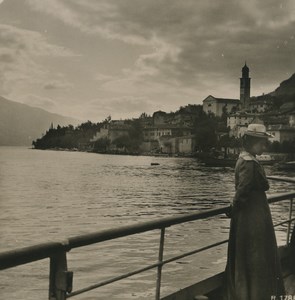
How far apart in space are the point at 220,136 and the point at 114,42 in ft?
260

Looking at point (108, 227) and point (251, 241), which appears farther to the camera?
point (108, 227)

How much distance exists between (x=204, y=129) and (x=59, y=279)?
358 ft

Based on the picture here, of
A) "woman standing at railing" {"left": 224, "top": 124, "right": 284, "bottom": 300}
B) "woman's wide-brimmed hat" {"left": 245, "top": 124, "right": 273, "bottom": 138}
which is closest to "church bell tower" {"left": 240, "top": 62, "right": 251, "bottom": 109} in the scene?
"woman's wide-brimmed hat" {"left": 245, "top": 124, "right": 273, "bottom": 138}

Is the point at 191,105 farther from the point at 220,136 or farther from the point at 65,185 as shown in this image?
the point at 65,185

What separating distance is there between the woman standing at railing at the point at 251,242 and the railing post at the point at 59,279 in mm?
2002

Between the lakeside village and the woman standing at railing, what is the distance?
263 ft

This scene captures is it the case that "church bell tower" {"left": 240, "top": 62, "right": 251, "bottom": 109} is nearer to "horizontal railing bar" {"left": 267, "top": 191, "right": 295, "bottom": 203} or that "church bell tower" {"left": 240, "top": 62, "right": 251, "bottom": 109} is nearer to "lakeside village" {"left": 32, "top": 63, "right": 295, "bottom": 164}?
"lakeside village" {"left": 32, "top": 63, "right": 295, "bottom": 164}

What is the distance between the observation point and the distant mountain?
136125mm

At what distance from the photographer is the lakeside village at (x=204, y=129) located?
97.8 metres

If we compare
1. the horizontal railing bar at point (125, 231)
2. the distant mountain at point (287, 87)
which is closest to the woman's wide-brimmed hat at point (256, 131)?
the horizontal railing bar at point (125, 231)

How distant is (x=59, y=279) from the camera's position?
2.05m

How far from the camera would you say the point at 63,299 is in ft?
6.72

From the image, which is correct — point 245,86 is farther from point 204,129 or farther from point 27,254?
point 27,254

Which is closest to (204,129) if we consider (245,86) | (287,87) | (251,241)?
(287,87)
